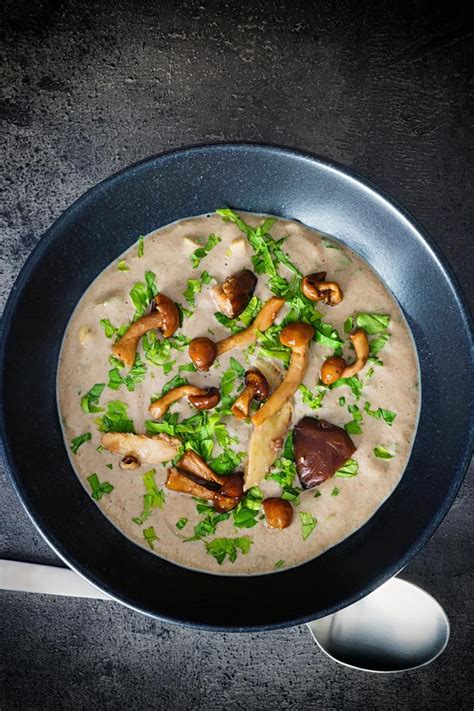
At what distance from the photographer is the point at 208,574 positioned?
3121 mm

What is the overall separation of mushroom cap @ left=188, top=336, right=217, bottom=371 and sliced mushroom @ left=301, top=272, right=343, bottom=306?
497 millimetres

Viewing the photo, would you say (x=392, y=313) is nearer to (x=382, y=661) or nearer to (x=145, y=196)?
(x=145, y=196)

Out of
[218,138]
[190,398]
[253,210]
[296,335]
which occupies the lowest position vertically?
[190,398]

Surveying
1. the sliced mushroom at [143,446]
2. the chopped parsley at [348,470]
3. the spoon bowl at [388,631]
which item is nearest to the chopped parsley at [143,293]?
the sliced mushroom at [143,446]

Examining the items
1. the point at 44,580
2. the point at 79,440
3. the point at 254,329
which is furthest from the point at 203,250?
the point at 44,580

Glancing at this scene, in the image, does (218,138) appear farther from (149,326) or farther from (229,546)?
(229,546)

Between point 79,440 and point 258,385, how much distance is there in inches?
34.6

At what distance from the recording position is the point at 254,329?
9.91 ft

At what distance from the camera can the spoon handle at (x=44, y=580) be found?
3279mm

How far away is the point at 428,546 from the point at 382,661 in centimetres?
62

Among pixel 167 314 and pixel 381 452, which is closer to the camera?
pixel 167 314

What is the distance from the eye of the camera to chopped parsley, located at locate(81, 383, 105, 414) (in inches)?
121

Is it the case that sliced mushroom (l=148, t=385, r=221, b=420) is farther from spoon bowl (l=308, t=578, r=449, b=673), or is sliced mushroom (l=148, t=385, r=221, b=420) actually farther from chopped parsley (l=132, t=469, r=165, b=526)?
spoon bowl (l=308, t=578, r=449, b=673)

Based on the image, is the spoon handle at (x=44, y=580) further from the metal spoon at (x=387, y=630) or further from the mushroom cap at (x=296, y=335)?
the mushroom cap at (x=296, y=335)
